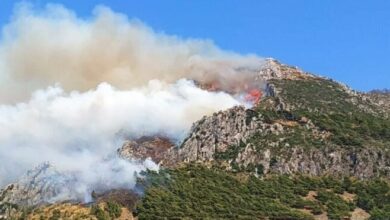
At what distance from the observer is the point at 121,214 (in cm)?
19962

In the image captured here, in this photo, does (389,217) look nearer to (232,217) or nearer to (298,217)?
(298,217)

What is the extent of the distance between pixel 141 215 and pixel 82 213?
15638mm

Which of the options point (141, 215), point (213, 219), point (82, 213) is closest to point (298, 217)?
point (213, 219)

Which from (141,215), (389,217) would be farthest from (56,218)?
Result: (389,217)

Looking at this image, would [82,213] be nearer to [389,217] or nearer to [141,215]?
[141,215]

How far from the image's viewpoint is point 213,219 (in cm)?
19462

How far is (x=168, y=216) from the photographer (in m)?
197

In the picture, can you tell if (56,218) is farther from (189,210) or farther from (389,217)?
(389,217)

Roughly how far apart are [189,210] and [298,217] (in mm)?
27625

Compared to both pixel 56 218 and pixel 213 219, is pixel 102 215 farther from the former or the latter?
pixel 213 219

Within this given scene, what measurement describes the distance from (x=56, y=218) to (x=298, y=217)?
200 feet

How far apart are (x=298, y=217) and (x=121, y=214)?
147ft

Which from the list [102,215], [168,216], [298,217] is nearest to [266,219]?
[298,217]

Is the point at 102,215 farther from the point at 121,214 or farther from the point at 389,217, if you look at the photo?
the point at 389,217
